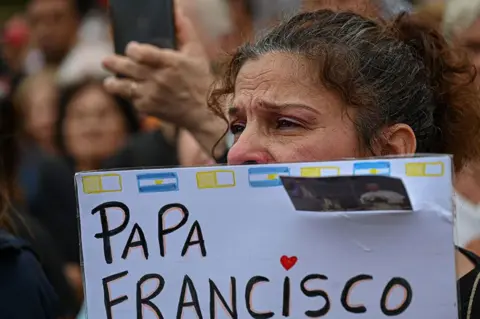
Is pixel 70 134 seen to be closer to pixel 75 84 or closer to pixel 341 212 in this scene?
pixel 75 84

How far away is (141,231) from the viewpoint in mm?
1585

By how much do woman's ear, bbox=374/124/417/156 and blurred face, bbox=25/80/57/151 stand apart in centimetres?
393

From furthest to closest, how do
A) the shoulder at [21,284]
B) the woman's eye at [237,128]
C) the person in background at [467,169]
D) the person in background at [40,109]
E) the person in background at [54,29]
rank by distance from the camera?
the person in background at [54,29]
the person in background at [40,109]
the person in background at [467,169]
the shoulder at [21,284]
the woman's eye at [237,128]

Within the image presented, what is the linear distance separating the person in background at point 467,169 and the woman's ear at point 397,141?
0.34 metres

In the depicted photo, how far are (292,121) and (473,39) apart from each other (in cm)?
140

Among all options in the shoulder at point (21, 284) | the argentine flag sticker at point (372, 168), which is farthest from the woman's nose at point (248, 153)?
the shoulder at point (21, 284)

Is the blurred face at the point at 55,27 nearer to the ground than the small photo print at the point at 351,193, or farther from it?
farther from it

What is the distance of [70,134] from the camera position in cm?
489

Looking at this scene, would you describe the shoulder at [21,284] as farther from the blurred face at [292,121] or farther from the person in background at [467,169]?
the person in background at [467,169]

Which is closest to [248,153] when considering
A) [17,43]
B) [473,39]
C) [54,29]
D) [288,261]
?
[288,261]

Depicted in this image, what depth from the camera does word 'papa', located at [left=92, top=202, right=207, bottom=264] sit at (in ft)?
5.13

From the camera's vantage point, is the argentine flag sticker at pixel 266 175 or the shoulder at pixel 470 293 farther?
the shoulder at pixel 470 293

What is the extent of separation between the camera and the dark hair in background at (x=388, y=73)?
192cm

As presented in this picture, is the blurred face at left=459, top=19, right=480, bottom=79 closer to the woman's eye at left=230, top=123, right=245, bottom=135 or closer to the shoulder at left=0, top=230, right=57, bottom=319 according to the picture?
the woman's eye at left=230, top=123, right=245, bottom=135
